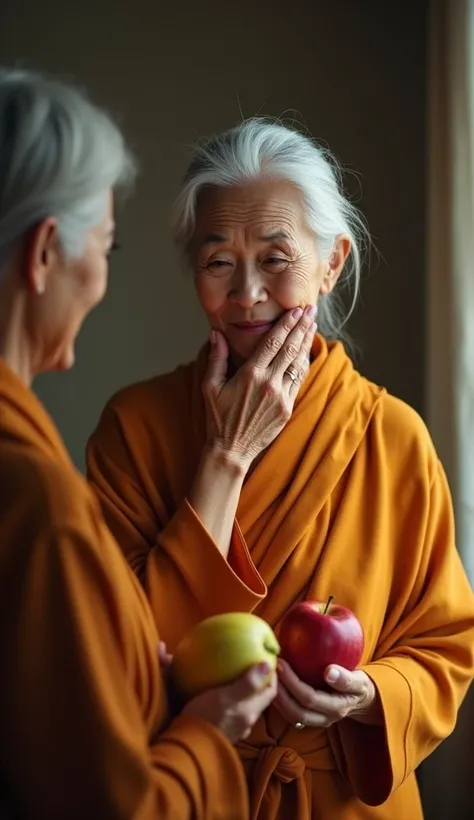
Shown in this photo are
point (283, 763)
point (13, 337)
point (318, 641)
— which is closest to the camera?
point (13, 337)

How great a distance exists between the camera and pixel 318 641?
113cm

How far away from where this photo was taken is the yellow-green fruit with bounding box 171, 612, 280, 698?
983mm

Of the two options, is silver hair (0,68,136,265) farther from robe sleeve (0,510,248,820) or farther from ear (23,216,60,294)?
robe sleeve (0,510,248,820)

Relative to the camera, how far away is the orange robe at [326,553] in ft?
4.06

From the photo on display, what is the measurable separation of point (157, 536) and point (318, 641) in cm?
28

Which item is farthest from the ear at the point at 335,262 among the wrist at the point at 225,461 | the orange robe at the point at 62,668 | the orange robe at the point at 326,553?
the orange robe at the point at 62,668

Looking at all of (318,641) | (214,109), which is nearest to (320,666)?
(318,641)

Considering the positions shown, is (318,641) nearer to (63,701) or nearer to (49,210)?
(63,701)

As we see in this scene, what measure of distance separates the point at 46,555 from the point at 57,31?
1.80 metres

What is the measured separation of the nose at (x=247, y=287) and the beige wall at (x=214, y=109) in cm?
80

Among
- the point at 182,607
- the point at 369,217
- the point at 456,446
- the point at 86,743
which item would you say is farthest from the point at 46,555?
the point at 369,217

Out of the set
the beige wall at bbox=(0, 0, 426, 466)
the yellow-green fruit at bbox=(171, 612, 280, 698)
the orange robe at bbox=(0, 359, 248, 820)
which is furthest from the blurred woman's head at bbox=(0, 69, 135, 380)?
the beige wall at bbox=(0, 0, 426, 466)

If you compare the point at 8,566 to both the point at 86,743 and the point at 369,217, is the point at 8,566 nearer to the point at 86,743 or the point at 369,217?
the point at 86,743

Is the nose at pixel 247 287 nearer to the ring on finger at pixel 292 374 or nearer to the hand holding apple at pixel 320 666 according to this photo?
the ring on finger at pixel 292 374
